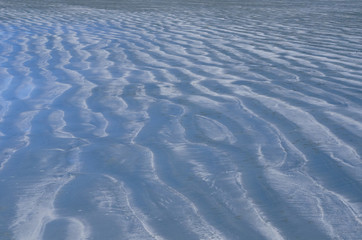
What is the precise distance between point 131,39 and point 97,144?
4.35m

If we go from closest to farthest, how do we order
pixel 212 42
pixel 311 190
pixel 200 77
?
1. pixel 311 190
2. pixel 200 77
3. pixel 212 42

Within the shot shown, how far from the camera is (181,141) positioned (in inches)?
114

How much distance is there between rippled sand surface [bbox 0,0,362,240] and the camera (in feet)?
6.53

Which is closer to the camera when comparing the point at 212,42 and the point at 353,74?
the point at 353,74

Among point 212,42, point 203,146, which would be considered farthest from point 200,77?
point 212,42

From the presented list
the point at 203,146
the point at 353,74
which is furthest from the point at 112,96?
the point at 353,74

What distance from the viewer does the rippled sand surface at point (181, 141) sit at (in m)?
1.99

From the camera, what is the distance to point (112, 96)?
3.94m

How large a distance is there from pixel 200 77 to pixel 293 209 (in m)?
2.60

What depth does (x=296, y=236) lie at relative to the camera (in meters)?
1.85

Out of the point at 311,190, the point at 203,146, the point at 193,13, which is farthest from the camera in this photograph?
the point at 193,13

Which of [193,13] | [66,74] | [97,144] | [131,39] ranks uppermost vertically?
[97,144]

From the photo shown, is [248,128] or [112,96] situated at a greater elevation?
[248,128]

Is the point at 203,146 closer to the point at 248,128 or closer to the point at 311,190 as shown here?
the point at 248,128
